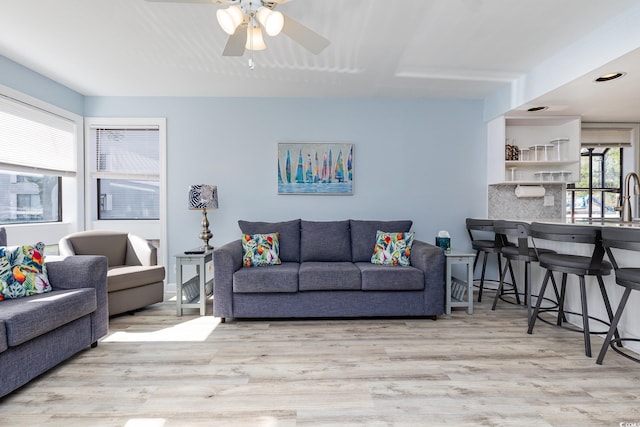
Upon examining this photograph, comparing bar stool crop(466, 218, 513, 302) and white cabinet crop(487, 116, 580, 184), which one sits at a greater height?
white cabinet crop(487, 116, 580, 184)

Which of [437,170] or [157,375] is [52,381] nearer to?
[157,375]

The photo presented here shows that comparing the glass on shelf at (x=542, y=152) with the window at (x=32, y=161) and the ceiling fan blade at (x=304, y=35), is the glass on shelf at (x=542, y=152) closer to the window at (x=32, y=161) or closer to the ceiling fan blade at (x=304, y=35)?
the ceiling fan blade at (x=304, y=35)

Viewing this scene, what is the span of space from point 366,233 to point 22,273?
117 inches

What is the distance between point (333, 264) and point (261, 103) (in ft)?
7.18

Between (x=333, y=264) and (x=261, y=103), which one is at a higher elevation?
(x=261, y=103)

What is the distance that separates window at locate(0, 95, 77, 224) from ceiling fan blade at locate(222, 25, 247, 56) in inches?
96.0

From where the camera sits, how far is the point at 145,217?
410 cm

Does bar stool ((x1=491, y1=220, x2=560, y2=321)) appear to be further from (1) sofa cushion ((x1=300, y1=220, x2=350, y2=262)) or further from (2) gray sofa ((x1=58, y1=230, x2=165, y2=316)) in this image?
(2) gray sofa ((x1=58, y1=230, x2=165, y2=316))

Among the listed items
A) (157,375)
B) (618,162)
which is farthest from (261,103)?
(618,162)

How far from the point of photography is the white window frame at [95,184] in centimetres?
396

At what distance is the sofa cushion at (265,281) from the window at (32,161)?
236cm

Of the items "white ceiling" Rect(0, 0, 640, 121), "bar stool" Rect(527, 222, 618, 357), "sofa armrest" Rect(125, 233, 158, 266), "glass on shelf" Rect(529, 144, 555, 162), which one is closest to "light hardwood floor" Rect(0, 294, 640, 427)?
"bar stool" Rect(527, 222, 618, 357)

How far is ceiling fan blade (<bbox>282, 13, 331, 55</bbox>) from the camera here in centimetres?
188

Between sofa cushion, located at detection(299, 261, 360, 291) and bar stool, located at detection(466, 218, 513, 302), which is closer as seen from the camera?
sofa cushion, located at detection(299, 261, 360, 291)
